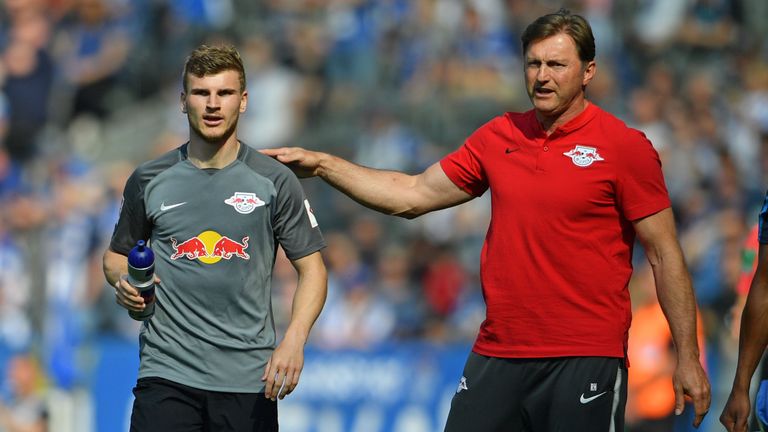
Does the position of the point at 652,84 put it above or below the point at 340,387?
above

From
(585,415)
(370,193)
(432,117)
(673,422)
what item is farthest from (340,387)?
(585,415)

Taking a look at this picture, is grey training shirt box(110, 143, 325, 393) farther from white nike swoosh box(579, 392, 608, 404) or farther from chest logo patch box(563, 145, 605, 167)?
white nike swoosh box(579, 392, 608, 404)

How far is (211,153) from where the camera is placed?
18.7ft

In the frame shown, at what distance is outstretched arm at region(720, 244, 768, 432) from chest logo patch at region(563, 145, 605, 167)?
2.70 ft

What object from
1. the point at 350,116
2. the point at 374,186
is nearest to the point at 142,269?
the point at 374,186

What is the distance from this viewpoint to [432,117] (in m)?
14.3

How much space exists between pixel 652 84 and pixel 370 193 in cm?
841

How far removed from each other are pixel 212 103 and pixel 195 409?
1379mm

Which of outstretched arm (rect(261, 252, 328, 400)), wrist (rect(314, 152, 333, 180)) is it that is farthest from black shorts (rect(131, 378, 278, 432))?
wrist (rect(314, 152, 333, 180))

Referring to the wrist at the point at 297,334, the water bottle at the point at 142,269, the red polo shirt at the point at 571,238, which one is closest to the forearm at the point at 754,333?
the red polo shirt at the point at 571,238

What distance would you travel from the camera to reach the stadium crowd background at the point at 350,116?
12.4 metres

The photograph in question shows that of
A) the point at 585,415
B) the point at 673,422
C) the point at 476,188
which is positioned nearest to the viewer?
the point at 585,415

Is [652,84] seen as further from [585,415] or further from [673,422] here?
[585,415]

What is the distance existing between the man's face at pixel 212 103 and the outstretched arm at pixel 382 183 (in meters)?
0.53
